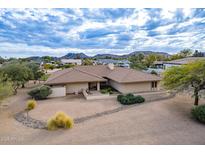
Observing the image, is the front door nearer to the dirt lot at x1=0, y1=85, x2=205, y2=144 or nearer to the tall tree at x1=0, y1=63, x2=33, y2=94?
the tall tree at x1=0, y1=63, x2=33, y2=94

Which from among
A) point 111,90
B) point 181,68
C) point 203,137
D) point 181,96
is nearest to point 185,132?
point 203,137

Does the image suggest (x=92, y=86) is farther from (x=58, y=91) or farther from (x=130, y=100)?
(x=130, y=100)

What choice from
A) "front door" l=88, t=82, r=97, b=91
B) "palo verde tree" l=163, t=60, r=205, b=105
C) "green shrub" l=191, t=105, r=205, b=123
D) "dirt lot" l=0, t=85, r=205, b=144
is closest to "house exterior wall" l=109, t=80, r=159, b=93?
"front door" l=88, t=82, r=97, b=91

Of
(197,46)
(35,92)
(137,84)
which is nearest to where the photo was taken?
(197,46)

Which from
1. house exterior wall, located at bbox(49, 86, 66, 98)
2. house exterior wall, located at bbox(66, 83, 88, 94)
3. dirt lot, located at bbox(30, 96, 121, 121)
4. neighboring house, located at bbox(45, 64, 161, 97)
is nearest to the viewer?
dirt lot, located at bbox(30, 96, 121, 121)

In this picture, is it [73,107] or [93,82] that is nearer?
[73,107]

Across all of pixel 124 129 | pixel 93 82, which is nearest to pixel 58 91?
pixel 93 82
